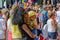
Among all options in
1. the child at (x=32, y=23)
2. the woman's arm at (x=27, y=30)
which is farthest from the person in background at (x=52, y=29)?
the woman's arm at (x=27, y=30)

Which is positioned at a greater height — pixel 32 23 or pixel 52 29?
pixel 32 23

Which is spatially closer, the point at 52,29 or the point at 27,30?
the point at 27,30

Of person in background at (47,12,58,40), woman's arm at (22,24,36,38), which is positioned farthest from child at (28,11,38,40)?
person in background at (47,12,58,40)

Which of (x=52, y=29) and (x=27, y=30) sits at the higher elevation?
(x=27, y=30)

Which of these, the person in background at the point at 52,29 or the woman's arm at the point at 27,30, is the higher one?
the woman's arm at the point at 27,30

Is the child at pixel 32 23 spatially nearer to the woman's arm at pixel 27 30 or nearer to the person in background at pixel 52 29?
the woman's arm at pixel 27 30

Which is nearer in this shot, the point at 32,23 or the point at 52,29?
the point at 32,23

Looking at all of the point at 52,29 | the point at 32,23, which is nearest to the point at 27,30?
the point at 32,23

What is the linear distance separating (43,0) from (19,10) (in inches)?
218

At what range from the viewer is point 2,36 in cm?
457

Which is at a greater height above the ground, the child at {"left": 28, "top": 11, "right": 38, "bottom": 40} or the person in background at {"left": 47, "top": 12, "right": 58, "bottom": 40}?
the child at {"left": 28, "top": 11, "right": 38, "bottom": 40}

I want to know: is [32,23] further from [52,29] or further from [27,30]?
[52,29]

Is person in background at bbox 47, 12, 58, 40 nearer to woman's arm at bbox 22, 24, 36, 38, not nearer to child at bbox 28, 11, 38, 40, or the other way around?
child at bbox 28, 11, 38, 40

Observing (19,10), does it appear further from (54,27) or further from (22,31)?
(54,27)
